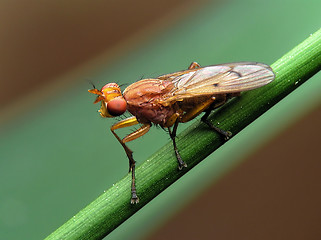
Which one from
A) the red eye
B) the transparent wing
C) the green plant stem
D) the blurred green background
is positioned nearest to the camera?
the green plant stem

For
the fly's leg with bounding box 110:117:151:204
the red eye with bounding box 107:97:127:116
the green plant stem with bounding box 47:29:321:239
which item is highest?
the red eye with bounding box 107:97:127:116

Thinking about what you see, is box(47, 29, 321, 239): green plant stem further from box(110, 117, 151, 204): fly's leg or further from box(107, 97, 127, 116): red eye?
box(107, 97, 127, 116): red eye

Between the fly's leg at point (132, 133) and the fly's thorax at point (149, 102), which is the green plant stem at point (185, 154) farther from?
the fly's thorax at point (149, 102)

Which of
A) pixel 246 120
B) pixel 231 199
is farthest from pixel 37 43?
pixel 246 120

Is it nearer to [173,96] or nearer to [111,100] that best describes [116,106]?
[111,100]

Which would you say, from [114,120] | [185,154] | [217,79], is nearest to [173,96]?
[217,79]

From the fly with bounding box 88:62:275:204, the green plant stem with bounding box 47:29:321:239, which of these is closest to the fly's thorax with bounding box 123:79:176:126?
the fly with bounding box 88:62:275:204

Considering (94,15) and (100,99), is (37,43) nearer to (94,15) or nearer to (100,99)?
(94,15)


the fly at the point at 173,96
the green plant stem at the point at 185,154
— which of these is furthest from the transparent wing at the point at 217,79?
the green plant stem at the point at 185,154
